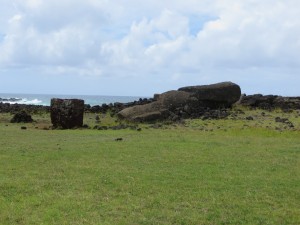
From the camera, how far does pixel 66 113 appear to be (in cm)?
2961

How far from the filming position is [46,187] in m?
11.3

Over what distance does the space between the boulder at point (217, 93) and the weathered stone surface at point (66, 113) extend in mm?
12032

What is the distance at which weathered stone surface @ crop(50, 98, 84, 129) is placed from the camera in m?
29.6

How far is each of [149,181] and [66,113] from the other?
18488 millimetres

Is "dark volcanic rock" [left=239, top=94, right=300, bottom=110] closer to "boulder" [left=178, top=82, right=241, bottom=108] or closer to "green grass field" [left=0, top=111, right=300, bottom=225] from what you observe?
"boulder" [left=178, top=82, right=241, bottom=108]

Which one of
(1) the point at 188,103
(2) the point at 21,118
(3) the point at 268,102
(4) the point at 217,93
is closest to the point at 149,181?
(2) the point at 21,118

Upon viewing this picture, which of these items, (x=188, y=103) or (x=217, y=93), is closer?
(x=188, y=103)

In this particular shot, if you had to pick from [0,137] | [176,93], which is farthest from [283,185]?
[176,93]

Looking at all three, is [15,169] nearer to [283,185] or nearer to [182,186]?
[182,186]

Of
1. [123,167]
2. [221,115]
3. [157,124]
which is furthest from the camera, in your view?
[221,115]

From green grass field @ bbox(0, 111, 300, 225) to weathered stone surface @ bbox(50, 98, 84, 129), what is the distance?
802cm

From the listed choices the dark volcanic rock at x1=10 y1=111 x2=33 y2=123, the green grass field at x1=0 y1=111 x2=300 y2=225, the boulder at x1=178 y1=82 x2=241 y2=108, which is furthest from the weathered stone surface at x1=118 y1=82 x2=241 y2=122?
the green grass field at x1=0 y1=111 x2=300 y2=225

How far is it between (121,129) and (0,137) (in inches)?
326

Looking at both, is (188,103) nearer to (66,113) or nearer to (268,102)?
(268,102)
